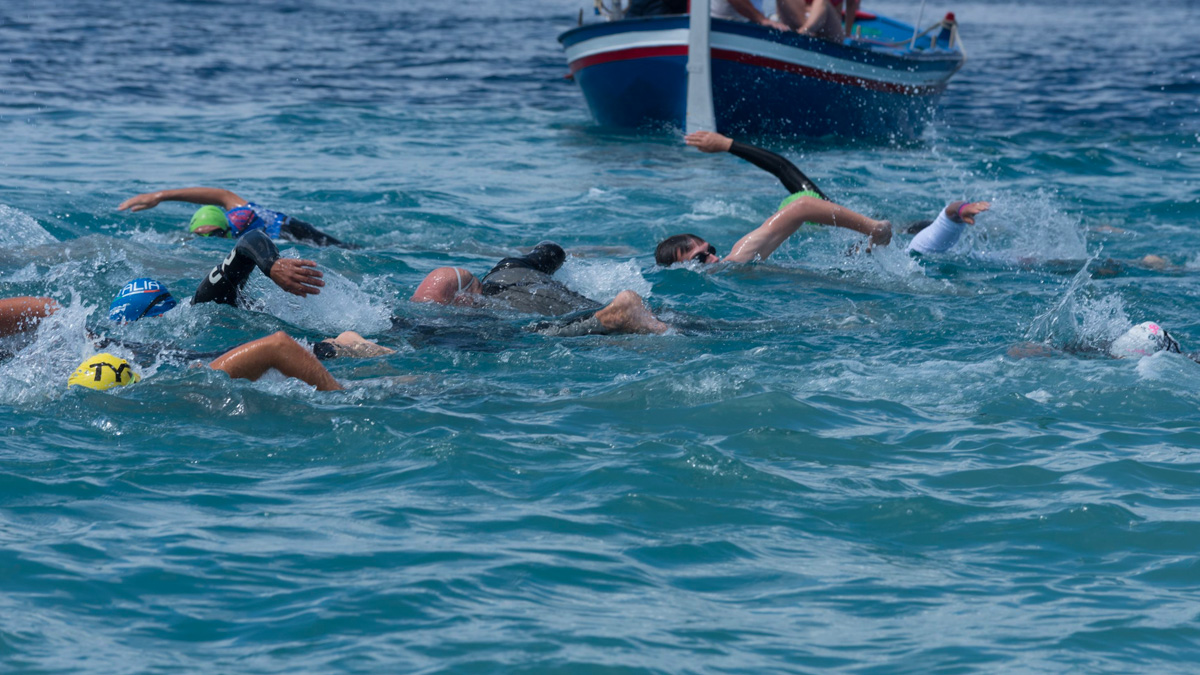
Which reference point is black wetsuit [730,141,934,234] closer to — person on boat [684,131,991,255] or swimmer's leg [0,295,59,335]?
person on boat [684,131,991,255]

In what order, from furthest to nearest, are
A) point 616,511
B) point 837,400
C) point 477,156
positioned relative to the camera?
1. point 477,156
2. point 837,400
3. point 616,511

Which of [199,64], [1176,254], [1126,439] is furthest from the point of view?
[199,64]

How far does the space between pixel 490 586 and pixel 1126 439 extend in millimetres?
3957

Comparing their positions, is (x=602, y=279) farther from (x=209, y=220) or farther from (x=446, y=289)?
(x=209, y=220)

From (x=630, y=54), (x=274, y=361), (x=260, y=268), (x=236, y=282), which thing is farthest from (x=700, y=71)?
(x=274, y=361)

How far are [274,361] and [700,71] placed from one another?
13.3 metres

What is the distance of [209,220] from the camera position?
11.6 meters

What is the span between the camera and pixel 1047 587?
525 cm

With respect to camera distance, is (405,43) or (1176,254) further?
(405,43)

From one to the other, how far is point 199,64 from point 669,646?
25925mm

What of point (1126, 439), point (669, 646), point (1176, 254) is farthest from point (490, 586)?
point (1176, 254)

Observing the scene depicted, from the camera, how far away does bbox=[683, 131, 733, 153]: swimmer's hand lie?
35.0 feet

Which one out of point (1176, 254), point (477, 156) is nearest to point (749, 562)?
point (1176, 254)

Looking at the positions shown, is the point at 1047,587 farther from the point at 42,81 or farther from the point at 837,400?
the point at 42,81
